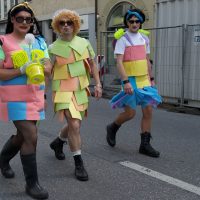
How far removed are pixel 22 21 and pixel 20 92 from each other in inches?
25.5

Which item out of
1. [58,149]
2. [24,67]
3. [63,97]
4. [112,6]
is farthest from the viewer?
[112,6]

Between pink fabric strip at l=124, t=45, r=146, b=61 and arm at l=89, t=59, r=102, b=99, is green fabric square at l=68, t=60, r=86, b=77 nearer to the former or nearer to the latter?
arm at l=89, t=59, r=102, b=99

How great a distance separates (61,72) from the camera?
4.91 meters

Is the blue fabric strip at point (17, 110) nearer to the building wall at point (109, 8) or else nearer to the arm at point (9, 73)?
the arm at point (9, 73)

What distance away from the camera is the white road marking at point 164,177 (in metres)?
4.45

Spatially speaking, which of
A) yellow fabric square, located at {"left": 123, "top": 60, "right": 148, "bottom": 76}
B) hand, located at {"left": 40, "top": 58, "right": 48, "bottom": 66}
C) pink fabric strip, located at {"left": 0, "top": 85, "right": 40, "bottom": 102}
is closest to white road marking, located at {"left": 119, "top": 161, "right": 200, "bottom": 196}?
yellow fabric square, located at {"left": 123, "top": 60, "right": 148, "bottom": 76}

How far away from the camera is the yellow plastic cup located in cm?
382

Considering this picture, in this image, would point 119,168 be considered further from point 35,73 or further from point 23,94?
point 35,73

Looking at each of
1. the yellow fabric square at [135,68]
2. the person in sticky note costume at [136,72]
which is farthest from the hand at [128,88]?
the yellow fabric square at [135,68]

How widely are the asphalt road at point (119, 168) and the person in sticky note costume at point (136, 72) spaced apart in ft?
1.43

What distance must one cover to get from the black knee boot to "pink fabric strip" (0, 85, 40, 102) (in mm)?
691

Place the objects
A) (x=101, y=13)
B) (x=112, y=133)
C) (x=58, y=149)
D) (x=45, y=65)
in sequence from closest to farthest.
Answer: (x=45, y=65), (x=58, y=149), (x=112, y=133), (x=101, y=13)

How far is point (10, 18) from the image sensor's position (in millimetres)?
4270

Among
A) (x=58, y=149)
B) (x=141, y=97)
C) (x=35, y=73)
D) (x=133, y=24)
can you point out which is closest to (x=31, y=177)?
(x=35, y=73)
